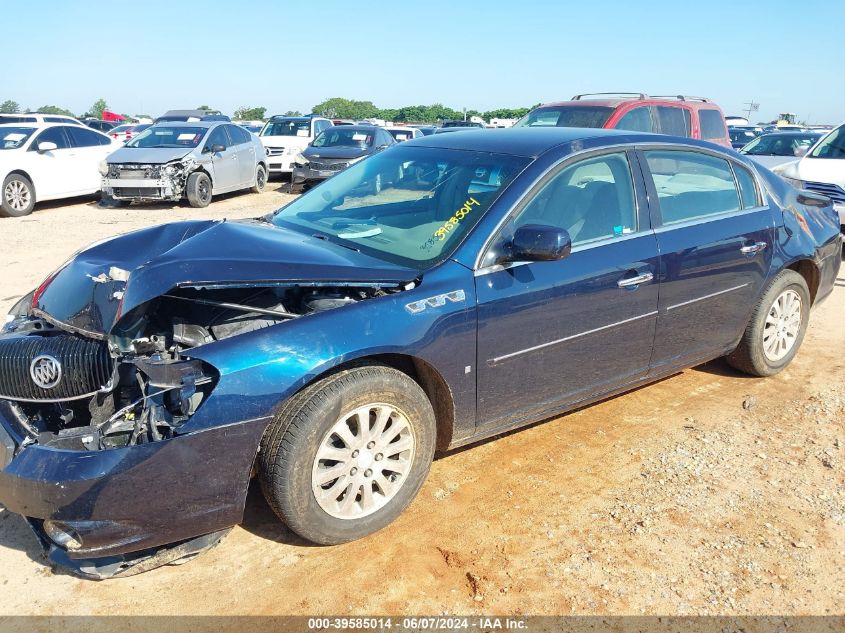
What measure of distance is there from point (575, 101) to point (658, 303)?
7080 millimetres

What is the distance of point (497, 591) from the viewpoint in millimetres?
2777

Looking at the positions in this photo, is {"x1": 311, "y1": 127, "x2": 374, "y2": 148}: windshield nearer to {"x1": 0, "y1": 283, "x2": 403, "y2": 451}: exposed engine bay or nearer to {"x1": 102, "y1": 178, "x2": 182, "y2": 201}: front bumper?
{"x1": 102, "y1": 178, "x2": 182, "y2": 201}: front bumper

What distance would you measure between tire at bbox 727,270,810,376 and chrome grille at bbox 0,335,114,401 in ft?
12.9

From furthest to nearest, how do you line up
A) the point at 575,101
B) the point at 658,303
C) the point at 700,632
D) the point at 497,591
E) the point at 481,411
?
the point at 575,101
the point at 658,303
the point at 481,411
the point at 497,591
the point at 700,632

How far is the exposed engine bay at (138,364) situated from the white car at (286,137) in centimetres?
1508

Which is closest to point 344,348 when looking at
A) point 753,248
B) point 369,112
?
point 753,248

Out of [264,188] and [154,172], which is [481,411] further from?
[264,188]

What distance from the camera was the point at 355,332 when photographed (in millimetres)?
2854

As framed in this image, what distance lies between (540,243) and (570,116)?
733cm

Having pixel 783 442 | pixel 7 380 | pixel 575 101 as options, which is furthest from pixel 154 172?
pixel 783 442

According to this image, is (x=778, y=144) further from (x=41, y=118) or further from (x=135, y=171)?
(x=41, y=118)

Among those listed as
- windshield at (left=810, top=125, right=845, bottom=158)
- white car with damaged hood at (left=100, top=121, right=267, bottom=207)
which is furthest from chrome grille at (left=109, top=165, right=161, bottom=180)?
windshield at (left=810, top=125, right=845, bottom=158)

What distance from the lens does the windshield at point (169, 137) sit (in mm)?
13383

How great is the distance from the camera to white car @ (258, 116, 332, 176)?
1767 cm
